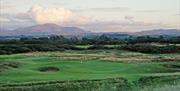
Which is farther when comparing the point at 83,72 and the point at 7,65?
the point at 7,65

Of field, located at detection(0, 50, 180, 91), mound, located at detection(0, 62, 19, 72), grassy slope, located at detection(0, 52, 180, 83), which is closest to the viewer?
field, located at detection(0, 50, 180, 91)

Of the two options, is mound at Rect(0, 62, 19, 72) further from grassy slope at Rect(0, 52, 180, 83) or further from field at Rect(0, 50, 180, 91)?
grassy slope at Rect(0, 52, 180, 83)

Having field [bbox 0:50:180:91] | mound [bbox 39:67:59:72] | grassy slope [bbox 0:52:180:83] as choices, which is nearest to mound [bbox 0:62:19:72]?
field [bbox 0:50:180:91]

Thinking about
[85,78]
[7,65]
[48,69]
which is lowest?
[48,69]

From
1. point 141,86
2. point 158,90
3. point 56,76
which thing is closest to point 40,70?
point 56,76

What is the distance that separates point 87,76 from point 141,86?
5968 millimetres

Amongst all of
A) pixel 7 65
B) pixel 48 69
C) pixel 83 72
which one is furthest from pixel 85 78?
pixel 7 65

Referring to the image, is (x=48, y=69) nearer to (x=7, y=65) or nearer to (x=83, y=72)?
(x=7, y=65)

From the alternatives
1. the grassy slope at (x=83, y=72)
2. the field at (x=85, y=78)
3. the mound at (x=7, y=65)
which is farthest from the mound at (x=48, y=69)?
the mound at (x=7, y=65)

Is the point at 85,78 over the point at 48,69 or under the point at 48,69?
over

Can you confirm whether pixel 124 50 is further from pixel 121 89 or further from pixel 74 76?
pixel 121 89

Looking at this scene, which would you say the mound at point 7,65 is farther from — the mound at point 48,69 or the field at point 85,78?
the mound at point 48,69

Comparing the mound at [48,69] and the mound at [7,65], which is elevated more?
the mound at [7,65]

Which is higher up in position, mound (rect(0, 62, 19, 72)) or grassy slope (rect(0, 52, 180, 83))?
mound (rect(0, 62, 19, 72))
